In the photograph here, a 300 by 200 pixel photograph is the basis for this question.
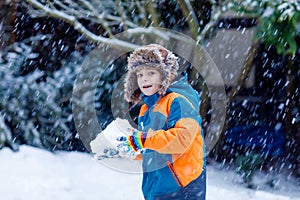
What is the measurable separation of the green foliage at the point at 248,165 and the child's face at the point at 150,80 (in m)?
3.59

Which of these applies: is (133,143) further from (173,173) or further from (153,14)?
(153,14)

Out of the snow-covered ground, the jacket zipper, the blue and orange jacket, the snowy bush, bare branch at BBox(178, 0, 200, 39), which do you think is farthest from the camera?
the snowy bush

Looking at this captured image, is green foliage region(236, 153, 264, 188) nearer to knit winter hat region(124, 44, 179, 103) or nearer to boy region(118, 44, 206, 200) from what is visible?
boy region(118, 44, 206, 200)

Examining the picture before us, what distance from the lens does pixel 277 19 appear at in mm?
4793

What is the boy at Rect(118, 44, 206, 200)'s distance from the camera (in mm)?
2387

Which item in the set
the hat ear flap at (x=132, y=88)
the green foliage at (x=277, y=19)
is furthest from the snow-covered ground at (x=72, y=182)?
the hat ear flap at (x=132, y=88)

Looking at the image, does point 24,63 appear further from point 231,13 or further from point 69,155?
point 231,13

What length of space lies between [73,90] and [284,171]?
2.90 metres

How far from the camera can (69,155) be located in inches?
236

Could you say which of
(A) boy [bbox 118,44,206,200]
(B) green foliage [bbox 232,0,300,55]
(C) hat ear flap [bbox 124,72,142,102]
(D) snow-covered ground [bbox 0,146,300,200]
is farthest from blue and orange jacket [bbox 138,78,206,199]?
(B) green foliage [bbox 232,0,300,55]

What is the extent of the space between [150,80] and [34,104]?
3.94 meters

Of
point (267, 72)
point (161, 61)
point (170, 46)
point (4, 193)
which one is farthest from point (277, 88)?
point (161, 61)

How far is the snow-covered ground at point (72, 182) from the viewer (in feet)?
15.0

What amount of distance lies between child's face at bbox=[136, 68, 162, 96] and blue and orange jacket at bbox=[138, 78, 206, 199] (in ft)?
0.11
